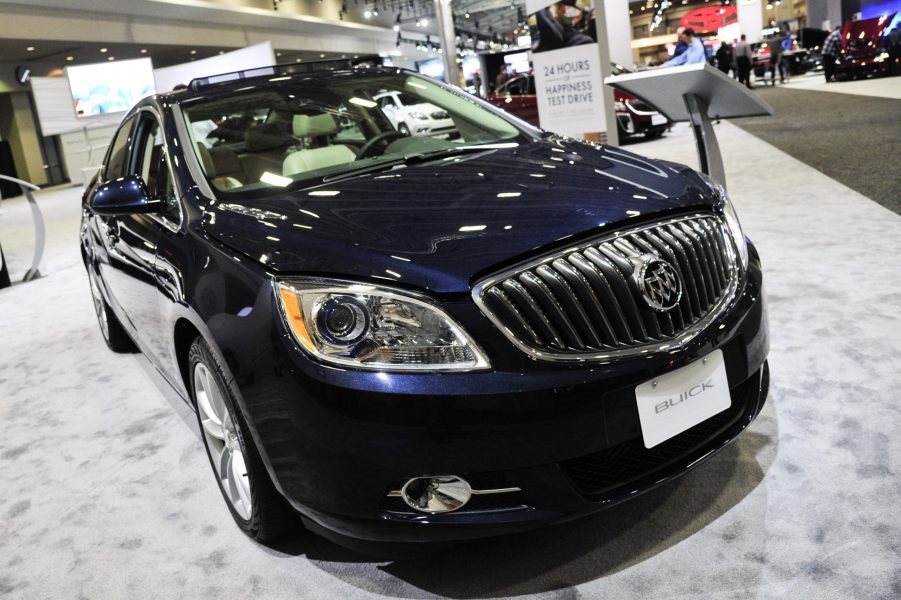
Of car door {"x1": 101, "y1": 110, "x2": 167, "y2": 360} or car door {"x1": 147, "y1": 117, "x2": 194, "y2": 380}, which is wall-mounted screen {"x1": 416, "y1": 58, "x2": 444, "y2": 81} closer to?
car door {"x1": 101, "y1": 110, "x2": 167, "y2": 360}

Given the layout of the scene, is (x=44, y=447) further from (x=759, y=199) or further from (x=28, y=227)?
(x=28, y=227)

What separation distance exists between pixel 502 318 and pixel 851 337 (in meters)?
1.94

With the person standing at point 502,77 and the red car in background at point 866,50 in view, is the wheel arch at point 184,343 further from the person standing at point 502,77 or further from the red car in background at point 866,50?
the red car in background at point 866,50

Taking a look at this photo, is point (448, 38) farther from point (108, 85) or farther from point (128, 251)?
point (128, 251)

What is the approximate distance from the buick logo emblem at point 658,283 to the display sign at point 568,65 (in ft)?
17.8

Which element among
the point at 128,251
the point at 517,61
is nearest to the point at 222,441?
the point at 128,251

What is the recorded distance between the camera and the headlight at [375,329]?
149 cm

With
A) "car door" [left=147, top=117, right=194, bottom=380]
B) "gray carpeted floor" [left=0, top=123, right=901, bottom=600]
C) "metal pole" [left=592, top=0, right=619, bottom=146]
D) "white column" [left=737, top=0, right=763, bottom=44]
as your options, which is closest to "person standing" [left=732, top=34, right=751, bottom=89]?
"white column" [left=737, top=0, right=763, bottom=44]

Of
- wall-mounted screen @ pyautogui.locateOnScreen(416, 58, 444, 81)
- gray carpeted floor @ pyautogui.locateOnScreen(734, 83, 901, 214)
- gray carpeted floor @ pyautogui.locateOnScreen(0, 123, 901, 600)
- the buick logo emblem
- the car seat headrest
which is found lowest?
gray carpeted floor @ pyautogui.locateOnScreen(0, 123, 901, 600)

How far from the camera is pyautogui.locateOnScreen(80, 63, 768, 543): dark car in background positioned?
4.83 feet

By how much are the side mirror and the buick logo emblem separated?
1.38 m

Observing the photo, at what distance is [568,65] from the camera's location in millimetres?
6879

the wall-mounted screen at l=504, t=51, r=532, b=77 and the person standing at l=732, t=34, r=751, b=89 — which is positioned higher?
the wall-mounted screen at l=504, t=51, r=532, b=77

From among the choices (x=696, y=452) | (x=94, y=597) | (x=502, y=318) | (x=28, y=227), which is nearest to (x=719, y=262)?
(x=696, y=452)
